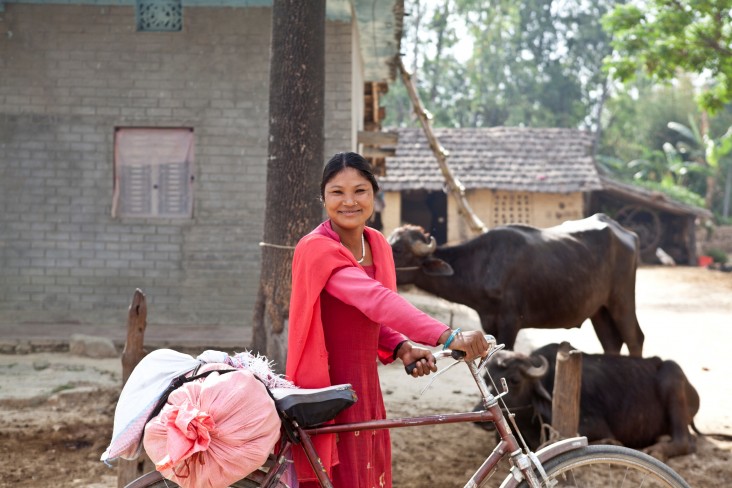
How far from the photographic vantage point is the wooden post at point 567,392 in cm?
484

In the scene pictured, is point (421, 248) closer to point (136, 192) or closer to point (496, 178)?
point (136, 192)

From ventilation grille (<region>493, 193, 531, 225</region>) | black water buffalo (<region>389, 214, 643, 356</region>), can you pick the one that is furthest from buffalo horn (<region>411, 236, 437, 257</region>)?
ventilation grille (<region>493, 193, 531, 225</region>)

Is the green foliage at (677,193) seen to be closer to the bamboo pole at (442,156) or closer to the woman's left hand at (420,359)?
the bamboo pole at (442,156)

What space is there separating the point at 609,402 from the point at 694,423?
40.9 inches

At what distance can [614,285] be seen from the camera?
7.62 metres

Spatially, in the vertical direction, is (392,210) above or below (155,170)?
below

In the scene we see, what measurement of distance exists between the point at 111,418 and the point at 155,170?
428cm

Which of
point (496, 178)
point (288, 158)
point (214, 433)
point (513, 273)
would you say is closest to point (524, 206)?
point (496, 178)

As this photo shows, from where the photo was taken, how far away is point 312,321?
2.74m

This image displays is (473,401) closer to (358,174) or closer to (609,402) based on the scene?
(609,402)

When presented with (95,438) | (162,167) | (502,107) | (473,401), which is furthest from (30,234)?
(502,107)

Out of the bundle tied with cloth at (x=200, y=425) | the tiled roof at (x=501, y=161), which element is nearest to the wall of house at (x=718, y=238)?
the tiled roof at (x=501, y=161)

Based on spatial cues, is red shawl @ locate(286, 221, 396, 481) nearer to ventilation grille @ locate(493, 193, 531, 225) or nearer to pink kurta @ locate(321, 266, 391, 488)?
pink kurta @ locate(321, 266, 391, 488)

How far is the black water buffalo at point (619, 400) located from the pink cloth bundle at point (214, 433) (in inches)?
126
